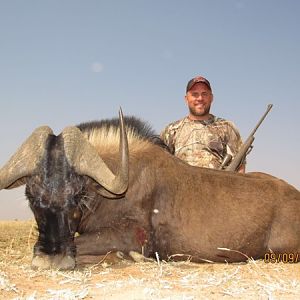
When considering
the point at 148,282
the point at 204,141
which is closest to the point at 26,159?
the point at 148,282

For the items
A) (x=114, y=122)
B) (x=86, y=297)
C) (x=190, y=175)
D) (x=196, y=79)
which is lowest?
(x=86, y=297)

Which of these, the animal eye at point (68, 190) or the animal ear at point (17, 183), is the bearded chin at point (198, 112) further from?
the animal eye at point (68, 190)

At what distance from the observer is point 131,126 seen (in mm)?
6590

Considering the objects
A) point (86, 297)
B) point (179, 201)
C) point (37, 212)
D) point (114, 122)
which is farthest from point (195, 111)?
point (86, 297)

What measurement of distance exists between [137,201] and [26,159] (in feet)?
4.41

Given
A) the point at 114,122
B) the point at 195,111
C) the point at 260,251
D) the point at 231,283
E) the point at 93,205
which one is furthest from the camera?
the point at 195,111

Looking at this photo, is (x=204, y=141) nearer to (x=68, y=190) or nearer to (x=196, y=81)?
(x=196, y=81)

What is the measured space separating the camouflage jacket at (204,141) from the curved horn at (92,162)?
353 cm

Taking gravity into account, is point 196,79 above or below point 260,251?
above

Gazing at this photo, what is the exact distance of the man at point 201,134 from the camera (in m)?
8.68

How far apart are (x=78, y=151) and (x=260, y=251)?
8.47 feet

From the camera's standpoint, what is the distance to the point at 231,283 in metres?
4.20

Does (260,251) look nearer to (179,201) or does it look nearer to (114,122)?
(179,201)
